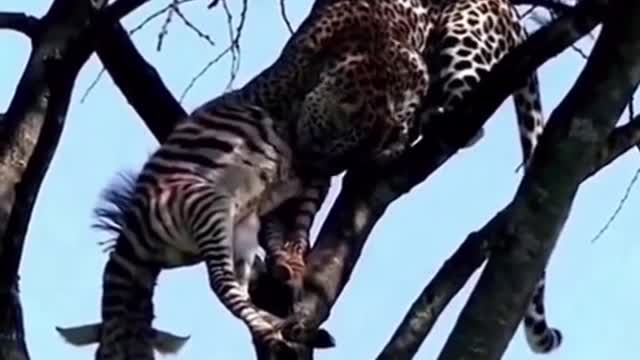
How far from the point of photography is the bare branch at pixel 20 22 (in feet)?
18.7

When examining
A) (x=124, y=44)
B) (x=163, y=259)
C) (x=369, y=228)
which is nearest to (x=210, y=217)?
(x=163, y=259)

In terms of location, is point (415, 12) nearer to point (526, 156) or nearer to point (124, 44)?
point (526, 156)

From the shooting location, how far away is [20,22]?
5730 mm

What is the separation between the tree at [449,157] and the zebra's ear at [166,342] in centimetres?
94

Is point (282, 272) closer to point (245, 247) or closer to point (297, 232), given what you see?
point (245, 247)

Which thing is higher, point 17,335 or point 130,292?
point 130,292

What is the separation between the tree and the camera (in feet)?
15.3

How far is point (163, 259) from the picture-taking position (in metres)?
7.06

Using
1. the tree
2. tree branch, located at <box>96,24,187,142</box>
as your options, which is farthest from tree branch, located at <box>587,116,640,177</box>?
tree branch, located at <box>96,24,187,142</box>

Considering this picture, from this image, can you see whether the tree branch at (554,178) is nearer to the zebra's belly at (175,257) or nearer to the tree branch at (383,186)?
the tree branch at (383,186)

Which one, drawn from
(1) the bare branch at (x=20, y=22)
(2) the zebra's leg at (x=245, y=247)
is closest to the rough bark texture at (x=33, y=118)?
(1) the bare branch at (x=20, y=22)

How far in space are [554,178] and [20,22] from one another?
175 cm

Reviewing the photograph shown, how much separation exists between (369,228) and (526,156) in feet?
5.56

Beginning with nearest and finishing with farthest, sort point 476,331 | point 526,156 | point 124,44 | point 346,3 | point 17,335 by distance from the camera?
point 476,331, point 17,335, point 124,44, point 526,156, point 346,3
